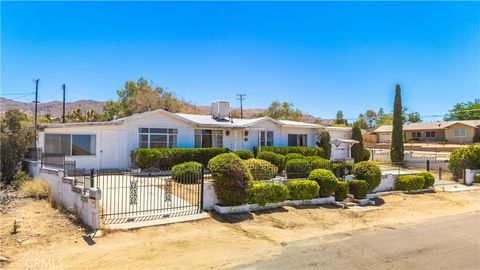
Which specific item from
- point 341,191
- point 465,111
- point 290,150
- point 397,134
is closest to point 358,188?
point 341,191

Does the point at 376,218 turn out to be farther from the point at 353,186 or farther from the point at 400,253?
the point at 400,253

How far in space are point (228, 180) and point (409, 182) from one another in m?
11.1

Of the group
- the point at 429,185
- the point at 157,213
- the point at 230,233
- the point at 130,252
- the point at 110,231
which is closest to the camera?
Result: the point at 130,252

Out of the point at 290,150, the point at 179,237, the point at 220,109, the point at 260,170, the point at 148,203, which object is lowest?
the point at 179,237

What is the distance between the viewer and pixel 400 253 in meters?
8.29

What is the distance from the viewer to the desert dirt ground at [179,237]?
23.8 ft

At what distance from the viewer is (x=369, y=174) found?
50.5 ft

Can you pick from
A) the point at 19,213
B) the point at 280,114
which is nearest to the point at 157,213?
the point at 19,213

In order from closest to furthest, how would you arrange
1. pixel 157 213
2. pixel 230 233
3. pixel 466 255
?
pixel 466 255
pixel 230 233
pixel 157 213

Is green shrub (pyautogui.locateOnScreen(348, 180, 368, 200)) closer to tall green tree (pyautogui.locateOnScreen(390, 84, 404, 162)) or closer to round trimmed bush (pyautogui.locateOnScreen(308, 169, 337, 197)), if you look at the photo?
round trimmed bush (pyautogui.locateOnScreen(308, 169, 337, 197))

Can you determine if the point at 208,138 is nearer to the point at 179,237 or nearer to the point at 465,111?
the point at 179,237

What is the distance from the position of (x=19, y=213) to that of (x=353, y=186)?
12.9 meters

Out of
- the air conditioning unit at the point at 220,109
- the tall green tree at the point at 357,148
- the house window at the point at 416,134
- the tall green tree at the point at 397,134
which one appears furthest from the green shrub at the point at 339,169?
the house window at the point at 416,134

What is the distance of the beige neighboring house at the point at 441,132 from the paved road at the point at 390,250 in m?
47.7
